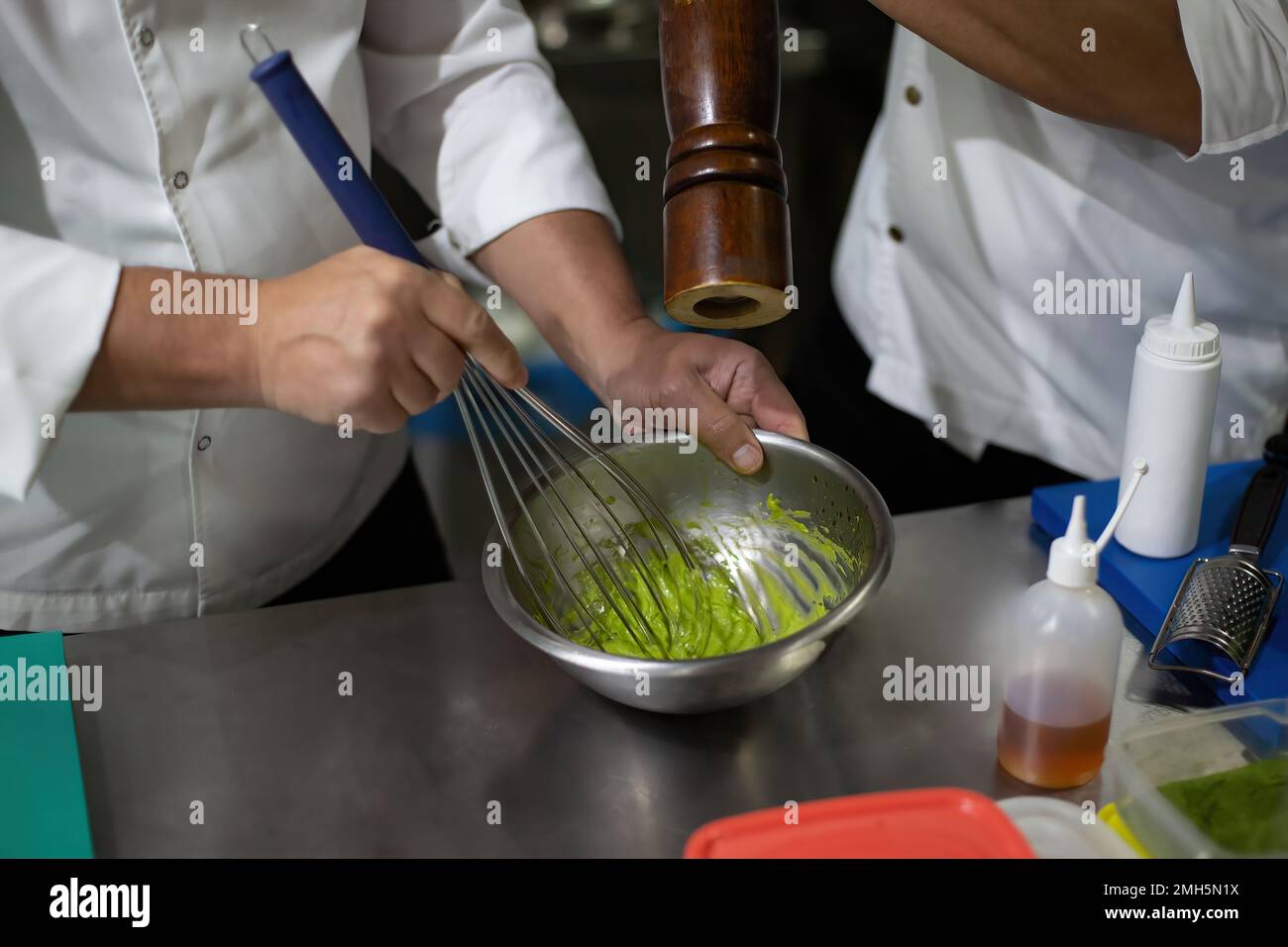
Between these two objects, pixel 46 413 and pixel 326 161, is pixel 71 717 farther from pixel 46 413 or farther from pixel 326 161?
pixel 326 161

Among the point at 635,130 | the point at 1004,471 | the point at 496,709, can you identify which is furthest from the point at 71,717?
the point at 635,130

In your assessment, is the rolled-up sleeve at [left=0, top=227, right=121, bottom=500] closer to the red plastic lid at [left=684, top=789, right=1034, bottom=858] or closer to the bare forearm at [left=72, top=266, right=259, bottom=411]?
the bare forearm at [left=72, top=266, right=259, bottom=411]

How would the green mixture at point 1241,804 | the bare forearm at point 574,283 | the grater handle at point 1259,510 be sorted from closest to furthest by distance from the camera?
the green mixture at point 1241,804, the grater handle at point 1259,510, the bare forearm at point 574,283

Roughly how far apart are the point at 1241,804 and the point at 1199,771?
3 cm

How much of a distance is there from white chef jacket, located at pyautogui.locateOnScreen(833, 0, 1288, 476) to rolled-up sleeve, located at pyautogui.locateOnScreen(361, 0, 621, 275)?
0.34 meters

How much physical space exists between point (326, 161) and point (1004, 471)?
784 millimetres

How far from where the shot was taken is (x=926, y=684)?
789 millimetres

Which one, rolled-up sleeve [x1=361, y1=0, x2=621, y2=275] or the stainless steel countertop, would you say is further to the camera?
rolled-up sleeve [x1=361, y1=0, x2=621, y2=275]

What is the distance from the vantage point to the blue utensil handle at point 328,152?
0.65 meters

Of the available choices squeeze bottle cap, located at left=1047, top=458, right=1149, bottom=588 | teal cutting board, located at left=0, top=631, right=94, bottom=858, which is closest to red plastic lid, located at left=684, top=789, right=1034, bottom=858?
squeeze bottle cap, located at left=1047, top=458, right=1149, bottom=588

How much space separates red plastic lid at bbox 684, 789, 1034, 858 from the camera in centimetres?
64

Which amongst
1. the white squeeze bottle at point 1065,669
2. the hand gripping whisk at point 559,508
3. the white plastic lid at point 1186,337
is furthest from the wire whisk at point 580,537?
the white plastic lid at point 1186,337

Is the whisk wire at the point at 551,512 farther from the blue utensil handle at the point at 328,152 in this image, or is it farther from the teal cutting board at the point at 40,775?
the teal cutting board at the point at 40,775

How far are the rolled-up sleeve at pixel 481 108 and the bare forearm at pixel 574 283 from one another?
0.05 feet
